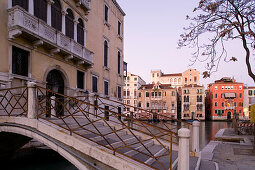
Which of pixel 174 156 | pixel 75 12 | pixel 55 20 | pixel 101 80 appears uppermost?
pixel 75 12

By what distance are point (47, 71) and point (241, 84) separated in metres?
54.6

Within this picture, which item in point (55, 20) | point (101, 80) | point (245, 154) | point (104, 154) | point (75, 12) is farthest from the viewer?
point (101, 80)

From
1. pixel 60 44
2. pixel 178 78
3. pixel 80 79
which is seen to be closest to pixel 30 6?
pixel 60 44

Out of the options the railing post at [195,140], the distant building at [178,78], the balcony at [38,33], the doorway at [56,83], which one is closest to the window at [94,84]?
the balcony at [38,33]

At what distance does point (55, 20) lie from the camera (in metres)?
11.1

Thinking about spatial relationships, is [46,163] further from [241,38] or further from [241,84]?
[241,84]

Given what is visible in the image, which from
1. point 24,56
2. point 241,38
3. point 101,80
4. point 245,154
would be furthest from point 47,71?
point 245,154

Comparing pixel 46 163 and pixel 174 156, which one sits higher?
pixel 174 156

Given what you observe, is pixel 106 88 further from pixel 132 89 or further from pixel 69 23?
pixel 132 89

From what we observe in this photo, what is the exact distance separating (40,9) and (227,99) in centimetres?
5346

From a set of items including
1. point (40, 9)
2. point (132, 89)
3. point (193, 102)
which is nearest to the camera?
point (40, 9)

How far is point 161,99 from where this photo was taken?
5375cm

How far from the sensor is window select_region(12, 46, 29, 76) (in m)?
8.67

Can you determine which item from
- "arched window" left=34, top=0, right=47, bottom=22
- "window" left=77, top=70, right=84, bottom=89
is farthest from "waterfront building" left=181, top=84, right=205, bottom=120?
"arched window" left=34, top=0, right=47, bottom=22
